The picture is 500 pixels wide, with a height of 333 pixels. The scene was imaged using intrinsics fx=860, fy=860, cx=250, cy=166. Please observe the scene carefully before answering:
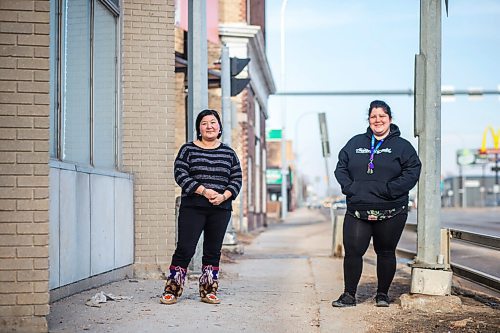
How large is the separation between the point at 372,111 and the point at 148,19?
3.56 metres

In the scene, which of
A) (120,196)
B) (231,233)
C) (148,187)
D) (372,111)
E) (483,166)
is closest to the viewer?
(372,111)

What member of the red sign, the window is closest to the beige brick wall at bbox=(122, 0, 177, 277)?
the window

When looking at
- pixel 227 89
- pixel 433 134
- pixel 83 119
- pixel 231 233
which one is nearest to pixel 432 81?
pixel 433 134

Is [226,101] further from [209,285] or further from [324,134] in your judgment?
[209,285]

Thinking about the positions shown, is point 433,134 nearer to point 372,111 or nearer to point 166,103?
point 372,111

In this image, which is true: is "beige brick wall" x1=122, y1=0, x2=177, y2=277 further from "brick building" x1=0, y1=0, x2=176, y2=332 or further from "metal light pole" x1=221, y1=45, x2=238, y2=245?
"metal light pole" x1=221, y1=45, x2=238, y2=245

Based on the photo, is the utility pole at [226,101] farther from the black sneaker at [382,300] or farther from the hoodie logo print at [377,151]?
the hoodie logo print at [377,151]

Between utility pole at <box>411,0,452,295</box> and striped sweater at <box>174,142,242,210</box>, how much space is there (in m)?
1.68

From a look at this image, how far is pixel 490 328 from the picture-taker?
248 inches

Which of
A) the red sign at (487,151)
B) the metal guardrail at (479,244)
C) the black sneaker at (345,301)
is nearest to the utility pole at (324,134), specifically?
the metal guardrail at (479,244)

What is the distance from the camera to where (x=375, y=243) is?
7.59 metres

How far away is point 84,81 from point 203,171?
2142 mm

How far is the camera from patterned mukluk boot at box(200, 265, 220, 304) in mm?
7352

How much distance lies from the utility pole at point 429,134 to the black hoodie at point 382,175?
0.27 m
